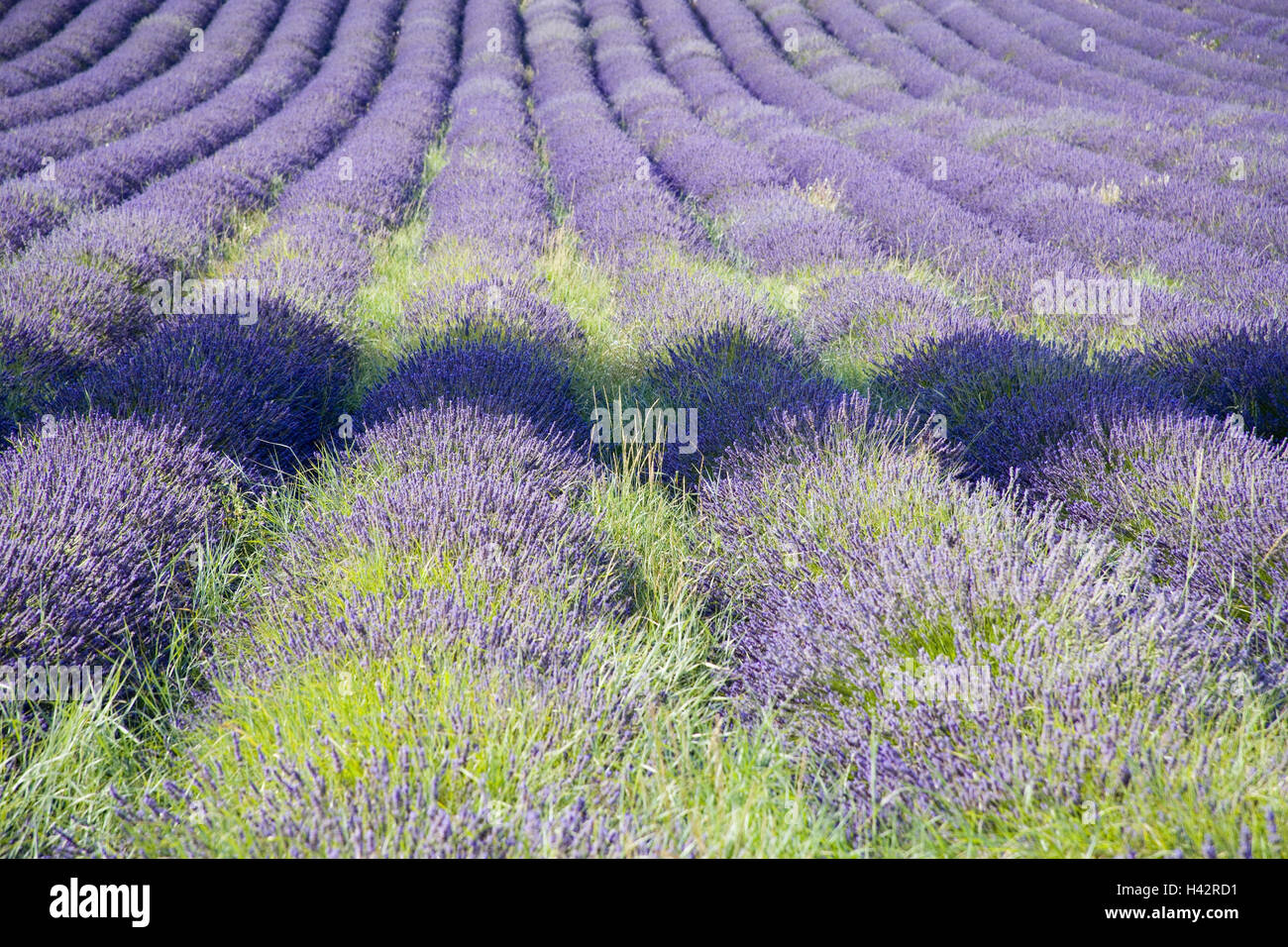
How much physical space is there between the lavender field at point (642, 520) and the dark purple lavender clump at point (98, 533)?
15mm

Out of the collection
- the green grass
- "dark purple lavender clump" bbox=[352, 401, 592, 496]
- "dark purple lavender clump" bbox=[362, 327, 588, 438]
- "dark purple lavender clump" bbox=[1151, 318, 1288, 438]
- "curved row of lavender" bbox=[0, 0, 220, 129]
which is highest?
"curved row of lavender" bbox=[0, 0, 220, 129]

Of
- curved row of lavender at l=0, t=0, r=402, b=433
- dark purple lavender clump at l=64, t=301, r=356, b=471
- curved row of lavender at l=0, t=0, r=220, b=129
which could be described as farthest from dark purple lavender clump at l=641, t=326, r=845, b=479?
curved row of lavender at l=0, t=0, r=220, b=129

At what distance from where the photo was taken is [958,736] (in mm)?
1384

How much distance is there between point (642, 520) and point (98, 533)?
5.17 feet

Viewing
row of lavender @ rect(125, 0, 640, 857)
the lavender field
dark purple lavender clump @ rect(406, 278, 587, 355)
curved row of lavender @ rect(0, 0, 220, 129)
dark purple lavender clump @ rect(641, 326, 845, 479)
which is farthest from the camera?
curved row of lavender @ rect(0, 0, 220, 129)

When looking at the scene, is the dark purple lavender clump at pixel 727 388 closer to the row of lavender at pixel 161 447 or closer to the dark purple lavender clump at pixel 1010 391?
the dark purple lavender clump at pixel 1010 391

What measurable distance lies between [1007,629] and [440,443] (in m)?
1.83

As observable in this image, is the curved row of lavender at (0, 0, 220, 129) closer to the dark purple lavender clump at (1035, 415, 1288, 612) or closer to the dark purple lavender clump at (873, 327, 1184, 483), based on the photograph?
the dark purple lavender clump at (873, 327, 1184, 483)

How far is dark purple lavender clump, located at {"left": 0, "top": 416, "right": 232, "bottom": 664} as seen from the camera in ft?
5.70

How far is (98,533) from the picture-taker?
201 cm

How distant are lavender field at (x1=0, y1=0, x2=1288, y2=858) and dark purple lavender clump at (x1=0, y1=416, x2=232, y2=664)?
2 cm

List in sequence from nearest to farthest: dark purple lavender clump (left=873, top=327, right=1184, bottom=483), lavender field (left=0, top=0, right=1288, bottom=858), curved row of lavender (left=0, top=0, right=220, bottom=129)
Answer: lavender field (left=0, top=0, right=1288, bottom=858), dark purple lavender clump (left=873, top=327, right=1184, bottom=483), curved row of lavender (left=0, top=0, right=220, bottom=129)

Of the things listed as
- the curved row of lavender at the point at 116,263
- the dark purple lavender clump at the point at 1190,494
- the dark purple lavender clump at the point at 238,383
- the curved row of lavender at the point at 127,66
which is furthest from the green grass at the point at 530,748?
the curved row of lavender at the point at 127,66

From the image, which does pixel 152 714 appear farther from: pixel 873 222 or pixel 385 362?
pixel 873 222
